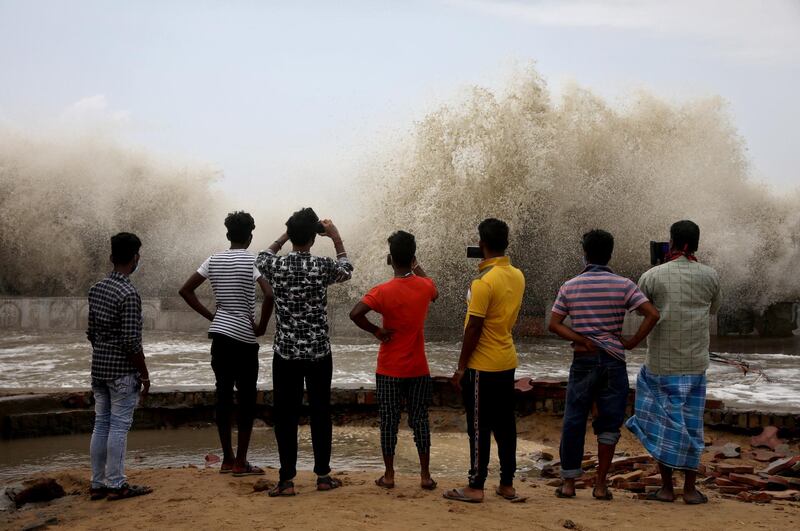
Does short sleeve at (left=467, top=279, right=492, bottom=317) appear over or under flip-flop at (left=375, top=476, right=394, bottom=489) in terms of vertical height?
over

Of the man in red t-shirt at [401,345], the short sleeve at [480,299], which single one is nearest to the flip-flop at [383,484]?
the man in red t-shirt at [401,345]

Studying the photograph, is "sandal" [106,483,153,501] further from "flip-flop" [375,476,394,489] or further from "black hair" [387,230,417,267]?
"black hair" [387,230,417,267]

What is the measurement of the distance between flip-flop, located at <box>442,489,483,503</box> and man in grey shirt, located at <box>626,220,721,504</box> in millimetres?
1006

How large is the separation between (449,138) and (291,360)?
16.2 meters

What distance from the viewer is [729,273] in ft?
62.8

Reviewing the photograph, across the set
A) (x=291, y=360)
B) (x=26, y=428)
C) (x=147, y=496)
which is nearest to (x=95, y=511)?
(x=147, y=496)

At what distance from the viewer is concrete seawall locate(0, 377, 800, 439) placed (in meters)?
6.75

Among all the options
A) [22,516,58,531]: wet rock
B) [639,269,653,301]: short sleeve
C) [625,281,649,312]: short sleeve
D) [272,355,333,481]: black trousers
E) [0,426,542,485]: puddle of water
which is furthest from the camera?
[0,426,542,485]: puddle of water

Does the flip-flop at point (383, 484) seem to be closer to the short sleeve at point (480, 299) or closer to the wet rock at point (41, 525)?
the short sleeve at point (480, 299)

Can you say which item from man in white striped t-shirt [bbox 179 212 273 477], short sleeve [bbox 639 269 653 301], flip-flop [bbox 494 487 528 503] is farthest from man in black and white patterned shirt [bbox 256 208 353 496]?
short sleeve [bbox 639 269 653 301]

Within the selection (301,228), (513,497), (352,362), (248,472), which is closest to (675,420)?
(513,497)

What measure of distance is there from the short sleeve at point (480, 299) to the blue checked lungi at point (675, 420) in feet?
3.37

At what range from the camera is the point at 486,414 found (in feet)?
13.4

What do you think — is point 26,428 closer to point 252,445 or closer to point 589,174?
point 252,445
